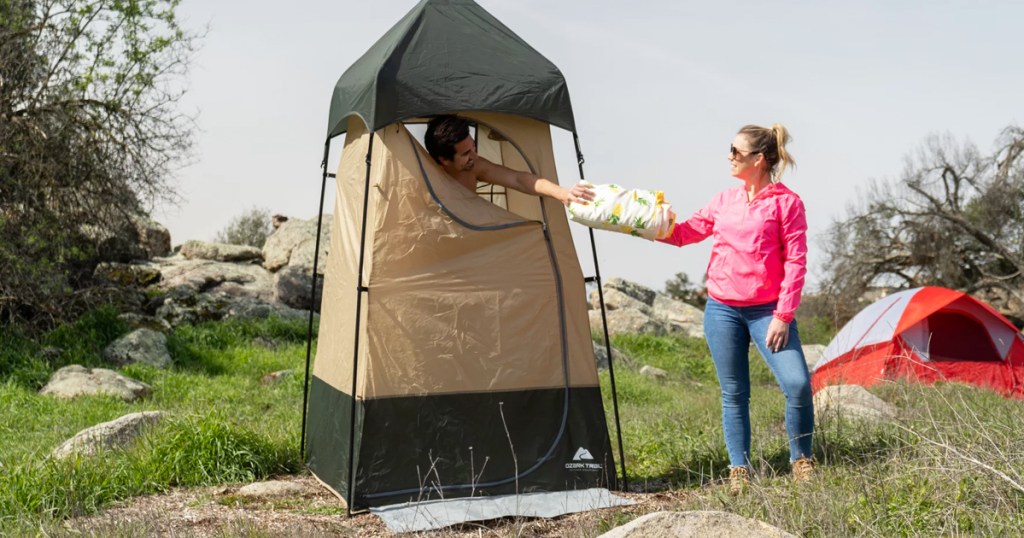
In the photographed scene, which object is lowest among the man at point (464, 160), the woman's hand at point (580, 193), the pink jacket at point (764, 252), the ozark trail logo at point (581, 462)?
the ozark trail logo at point (581, 462)

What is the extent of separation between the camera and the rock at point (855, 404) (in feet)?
22.1

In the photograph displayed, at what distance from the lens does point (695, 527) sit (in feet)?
9.96

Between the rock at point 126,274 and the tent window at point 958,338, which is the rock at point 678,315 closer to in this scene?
the tent window at point 958,338

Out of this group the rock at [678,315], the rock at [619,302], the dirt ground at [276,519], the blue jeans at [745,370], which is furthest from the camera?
the rock at [619,302]

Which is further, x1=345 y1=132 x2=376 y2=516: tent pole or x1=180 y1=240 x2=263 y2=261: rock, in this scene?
x1=180 y1=240 x2=263 y2=261: rock

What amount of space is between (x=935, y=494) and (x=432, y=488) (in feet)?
7.77

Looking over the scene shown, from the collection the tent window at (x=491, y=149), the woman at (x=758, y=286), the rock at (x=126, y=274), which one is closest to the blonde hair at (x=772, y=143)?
the woman at (x=758, y=286)

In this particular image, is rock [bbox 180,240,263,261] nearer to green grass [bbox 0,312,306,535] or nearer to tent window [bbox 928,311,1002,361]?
green grass [bbox 0,312,306,535]

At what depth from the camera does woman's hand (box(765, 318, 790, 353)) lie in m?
4.61

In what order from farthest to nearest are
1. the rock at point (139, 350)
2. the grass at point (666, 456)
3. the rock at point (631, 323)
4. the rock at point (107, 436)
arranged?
the rock at point (631, 323)
the rock at point (139, 350)
the rock at point (107, 436)
the grass at point (666, 456)

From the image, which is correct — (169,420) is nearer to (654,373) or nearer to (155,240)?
Result: (654,373)

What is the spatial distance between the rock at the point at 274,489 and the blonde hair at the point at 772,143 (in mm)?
2973

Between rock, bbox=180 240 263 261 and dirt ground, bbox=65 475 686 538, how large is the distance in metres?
12.6

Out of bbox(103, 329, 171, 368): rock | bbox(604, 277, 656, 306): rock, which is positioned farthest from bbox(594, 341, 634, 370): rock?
bbox(604, 277, 656, 306): rock
